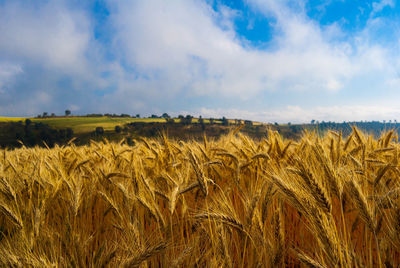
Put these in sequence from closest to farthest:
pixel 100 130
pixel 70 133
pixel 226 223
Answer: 1. pixel 226 223
2. pixel 100 130
3. pixel 70 133

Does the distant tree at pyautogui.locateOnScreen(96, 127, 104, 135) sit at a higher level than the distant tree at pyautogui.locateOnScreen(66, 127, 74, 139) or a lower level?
higher

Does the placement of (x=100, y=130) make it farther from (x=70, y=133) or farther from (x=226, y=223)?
(x=226, y=223)

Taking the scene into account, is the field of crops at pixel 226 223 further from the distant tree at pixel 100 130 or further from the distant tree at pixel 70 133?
the distant tree at pixel 70 133

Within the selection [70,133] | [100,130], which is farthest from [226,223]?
[70,133]

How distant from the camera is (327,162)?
121cm

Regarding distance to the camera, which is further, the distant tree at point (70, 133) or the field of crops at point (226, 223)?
the distant tree at point (70, 133)

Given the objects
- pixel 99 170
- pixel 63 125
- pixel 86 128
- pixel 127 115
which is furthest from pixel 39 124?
pixel 99 170

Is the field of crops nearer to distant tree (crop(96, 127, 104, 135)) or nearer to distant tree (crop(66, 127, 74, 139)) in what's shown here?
distant tree (crop(96, 127, 104, 135))

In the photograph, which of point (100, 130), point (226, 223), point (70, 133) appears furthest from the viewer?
point (70, 133)

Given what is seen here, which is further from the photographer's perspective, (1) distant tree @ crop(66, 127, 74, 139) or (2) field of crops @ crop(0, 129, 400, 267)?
(1) distant tree @ crop(66, 127, 74, 139)

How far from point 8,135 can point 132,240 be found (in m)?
100

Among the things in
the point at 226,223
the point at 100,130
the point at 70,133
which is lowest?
the point at 70,133

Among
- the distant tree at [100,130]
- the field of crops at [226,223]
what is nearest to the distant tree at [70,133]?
the distant tree at [100,130]

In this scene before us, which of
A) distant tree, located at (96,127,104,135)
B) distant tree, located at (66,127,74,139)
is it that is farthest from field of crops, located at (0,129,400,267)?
distant tree, located at (66,127,74,139)
